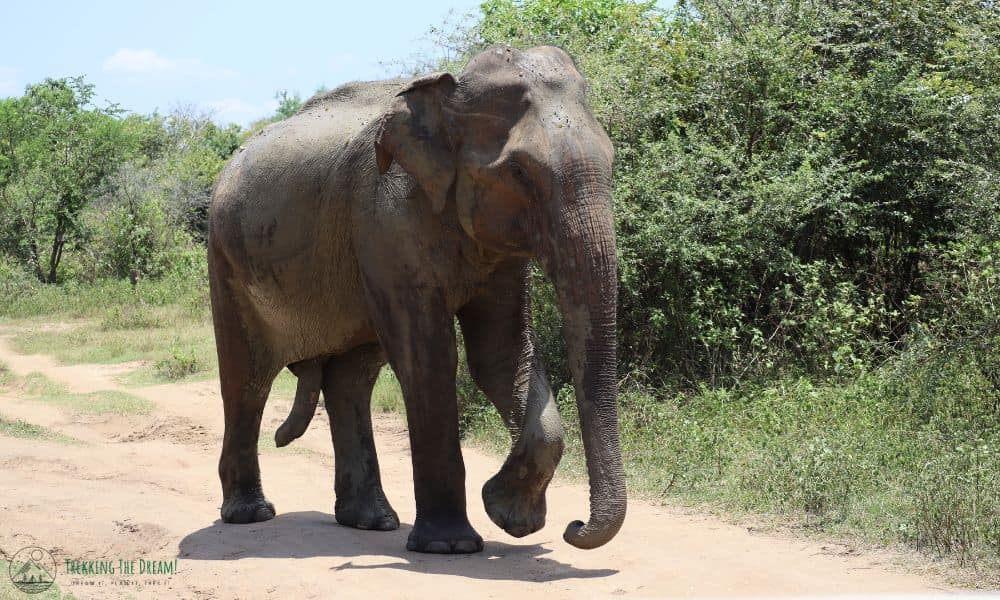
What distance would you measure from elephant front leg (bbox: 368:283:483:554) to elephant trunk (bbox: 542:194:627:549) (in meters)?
1.03

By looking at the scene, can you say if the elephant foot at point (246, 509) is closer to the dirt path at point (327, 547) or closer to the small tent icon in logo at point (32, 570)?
the dirt path at point (327, 547)

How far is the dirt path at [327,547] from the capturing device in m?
5.29

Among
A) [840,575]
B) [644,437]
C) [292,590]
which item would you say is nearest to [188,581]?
[292,590]

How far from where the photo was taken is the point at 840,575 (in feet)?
17.9

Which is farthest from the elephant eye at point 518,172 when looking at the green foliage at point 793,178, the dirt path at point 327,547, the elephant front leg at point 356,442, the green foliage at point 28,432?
the green foliage at point 28,432

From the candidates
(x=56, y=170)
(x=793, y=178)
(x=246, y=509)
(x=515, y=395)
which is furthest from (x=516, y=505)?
(x=56, y=170)

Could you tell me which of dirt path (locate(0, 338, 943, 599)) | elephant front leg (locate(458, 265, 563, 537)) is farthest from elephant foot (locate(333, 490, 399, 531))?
elephant front leg (locate(458, 265, 563, 537))

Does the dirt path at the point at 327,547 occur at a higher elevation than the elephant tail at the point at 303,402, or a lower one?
lower

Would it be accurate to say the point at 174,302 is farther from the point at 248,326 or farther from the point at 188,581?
the point at 188,581

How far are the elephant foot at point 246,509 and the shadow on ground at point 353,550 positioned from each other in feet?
0.25

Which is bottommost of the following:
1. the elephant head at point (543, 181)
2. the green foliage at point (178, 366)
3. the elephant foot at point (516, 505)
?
the elephant foot at point (516, 505)

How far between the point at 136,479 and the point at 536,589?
4812mm

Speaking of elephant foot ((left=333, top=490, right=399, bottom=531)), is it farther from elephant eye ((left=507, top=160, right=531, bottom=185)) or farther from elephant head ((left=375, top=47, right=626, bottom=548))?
elephant eye ((left=507, top=160, right=531, bottom=185))

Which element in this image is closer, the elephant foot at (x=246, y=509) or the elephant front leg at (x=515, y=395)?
the elephant front leg at (x=515, y=395)
